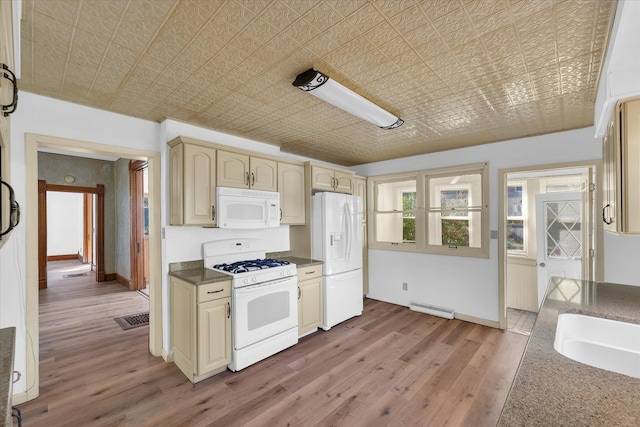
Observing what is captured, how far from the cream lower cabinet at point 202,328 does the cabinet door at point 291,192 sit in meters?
1.22

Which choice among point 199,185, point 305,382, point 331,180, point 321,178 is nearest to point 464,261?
point 331,180

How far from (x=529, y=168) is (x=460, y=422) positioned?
2.87m

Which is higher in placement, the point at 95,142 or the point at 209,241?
the point at 95,142

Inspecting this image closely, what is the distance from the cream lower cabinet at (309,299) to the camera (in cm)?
329

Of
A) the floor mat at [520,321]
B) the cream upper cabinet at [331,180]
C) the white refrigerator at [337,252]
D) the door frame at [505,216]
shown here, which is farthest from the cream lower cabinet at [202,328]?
the floor mat at [520,321]

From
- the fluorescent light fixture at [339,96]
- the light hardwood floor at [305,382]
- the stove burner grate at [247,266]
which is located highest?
the fluorescent light fixture at [339,96]

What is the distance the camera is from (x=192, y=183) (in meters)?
2.67

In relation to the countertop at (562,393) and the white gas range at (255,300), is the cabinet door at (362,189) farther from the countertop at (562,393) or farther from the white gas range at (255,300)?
the countertop at (562,393)

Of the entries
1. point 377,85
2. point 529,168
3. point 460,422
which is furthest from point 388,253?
point 377,85

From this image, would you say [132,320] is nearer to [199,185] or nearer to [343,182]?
[199,185]

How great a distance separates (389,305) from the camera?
451 centimetres

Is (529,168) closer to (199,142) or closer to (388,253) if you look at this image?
(388,253)

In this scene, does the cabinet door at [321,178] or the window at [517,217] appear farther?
the window at [517,217]

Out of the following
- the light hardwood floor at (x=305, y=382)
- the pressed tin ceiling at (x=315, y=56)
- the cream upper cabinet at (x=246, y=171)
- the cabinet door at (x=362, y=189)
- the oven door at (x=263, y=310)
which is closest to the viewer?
the pressed tin ceiling at (x=315, y=56)
